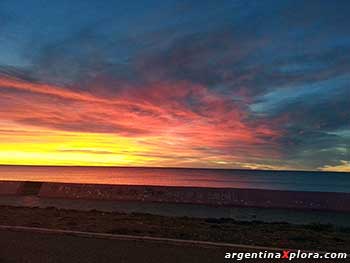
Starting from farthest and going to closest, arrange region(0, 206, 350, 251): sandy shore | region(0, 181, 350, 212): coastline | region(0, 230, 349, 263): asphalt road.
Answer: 1. region(0, 181, 350, 212): coastline
2. region(0, 206, 350, 251): sandy shore
3. region(0, 230, 349, 263): asphalt road

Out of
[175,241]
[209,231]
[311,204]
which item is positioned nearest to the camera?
[175,241]

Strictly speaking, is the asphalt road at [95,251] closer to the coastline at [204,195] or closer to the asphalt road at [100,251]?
the asphalt road at [100,251]

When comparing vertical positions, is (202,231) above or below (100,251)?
above

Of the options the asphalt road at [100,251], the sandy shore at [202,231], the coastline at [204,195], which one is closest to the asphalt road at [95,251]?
the asphalt road at [100,251]

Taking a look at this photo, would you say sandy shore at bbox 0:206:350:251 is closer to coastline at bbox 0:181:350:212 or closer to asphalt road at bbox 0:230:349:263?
asphalt road at bbox 0:230:349:263

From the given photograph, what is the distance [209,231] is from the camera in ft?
38.0

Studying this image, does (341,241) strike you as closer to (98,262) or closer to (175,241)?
(175,241)

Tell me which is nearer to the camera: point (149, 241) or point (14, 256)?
point (14, 256)

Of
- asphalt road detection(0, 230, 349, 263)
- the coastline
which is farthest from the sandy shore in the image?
the coastline

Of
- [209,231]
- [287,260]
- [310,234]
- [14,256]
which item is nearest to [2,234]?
[14,256]

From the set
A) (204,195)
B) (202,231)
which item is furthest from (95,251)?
(204,195)

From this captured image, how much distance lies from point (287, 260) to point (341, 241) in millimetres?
3557

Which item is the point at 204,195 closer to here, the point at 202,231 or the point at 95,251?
the point at 202,231

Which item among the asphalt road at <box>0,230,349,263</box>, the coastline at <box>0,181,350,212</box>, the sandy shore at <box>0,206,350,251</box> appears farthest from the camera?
the coastline at <box>0,181,350,212</box>
